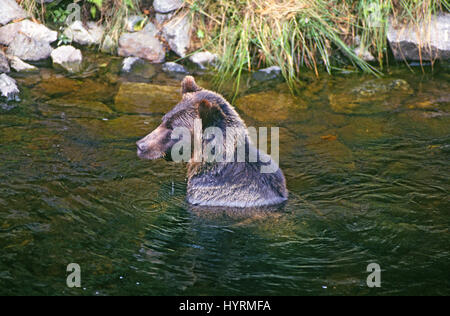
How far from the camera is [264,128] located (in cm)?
806

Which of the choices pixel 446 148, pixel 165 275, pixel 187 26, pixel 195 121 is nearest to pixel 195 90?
pixel 195 121

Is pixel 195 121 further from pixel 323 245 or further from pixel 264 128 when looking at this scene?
pixel 264 128

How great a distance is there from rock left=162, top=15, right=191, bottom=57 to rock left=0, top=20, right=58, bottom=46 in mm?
2171

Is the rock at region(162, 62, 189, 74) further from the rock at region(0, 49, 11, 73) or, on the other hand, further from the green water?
the rock at region(0, 49, 11, 73)

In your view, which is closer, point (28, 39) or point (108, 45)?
point (28, 39)

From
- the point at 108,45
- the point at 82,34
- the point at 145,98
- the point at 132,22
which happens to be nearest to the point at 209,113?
the point at 145,98

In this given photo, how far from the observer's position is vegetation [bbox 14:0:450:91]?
9883 millimetres

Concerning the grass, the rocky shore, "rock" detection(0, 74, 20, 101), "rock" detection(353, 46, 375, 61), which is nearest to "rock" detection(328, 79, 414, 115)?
the grass

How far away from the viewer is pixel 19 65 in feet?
31.7

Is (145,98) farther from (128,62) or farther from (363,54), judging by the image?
(363,54)

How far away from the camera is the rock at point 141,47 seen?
10.4 meters

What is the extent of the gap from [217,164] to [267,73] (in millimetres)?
4333

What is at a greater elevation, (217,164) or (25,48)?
(25,48)

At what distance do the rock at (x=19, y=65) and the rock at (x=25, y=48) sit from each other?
0.25m
